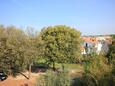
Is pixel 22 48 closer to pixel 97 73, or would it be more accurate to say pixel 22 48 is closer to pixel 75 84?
pixel 75 84

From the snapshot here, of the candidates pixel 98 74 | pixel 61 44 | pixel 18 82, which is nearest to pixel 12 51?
pixel 18 82

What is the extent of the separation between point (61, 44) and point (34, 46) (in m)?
6.53

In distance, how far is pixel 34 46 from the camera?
110ft

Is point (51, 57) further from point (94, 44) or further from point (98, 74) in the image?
point (94, 44)

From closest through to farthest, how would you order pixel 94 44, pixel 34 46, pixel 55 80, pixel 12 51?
pixel 55 80
pixel 12 51
pixel 34 46
pixel 94 44

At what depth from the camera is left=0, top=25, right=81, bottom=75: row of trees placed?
32403 mm

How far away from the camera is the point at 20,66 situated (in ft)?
110

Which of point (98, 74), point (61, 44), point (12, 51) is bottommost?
point (98, 74)

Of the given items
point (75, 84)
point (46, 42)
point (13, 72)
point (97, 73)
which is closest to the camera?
point (97, 73)

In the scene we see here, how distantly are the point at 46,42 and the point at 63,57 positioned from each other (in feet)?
12.5

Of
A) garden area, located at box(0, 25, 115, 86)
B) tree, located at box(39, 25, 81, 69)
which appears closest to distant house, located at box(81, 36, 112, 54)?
tree, located at box(39, 25, 81, 69)

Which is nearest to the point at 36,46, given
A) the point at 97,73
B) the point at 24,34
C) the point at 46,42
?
the point at 24,34

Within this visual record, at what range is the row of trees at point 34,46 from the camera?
106 feet

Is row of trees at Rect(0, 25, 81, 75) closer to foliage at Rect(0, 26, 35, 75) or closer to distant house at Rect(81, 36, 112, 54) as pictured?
foliage at Rect(0, 26, 35, 75)
